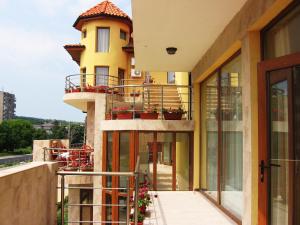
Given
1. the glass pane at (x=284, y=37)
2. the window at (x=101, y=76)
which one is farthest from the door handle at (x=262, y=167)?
the window at (x=101, y=76)

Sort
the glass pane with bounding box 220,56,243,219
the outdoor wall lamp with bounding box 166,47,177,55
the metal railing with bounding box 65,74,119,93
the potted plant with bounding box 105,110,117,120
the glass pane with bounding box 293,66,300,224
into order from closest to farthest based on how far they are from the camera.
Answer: the glass pane with bounding box 293,66,300,224 → the glass pane with bounding box 220,56,243,219 → the outdoor wall lamp with bounding box 166,47,177,55 → the potted plant with bounding box 105,110,117,120 → the metal railing with bounding box 65,74,119,93

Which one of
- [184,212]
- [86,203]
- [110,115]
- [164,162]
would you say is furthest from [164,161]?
[86,203]

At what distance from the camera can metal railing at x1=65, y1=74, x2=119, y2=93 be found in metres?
18.0

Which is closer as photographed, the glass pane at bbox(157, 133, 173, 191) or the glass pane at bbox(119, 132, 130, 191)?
the glass pane at bbox(157, 133, 173, 191)

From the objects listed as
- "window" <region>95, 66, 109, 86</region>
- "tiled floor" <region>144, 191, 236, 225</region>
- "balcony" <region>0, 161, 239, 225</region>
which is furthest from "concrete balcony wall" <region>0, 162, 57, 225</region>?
"window" <region>95, 66, 109, 86</region>

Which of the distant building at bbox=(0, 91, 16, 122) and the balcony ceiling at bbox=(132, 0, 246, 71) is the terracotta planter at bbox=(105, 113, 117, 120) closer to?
the balcony ceiling at bbox=(132, 0, 246, 71)

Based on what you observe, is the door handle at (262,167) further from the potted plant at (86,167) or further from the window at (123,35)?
the window at (123,35)

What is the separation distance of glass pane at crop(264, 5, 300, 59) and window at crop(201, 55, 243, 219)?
1.47 metres

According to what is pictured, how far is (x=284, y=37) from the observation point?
13.8 feet

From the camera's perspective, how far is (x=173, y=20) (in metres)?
6.00

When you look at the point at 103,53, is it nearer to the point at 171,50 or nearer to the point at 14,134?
the point at 171,50

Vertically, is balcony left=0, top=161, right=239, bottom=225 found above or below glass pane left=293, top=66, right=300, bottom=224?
below

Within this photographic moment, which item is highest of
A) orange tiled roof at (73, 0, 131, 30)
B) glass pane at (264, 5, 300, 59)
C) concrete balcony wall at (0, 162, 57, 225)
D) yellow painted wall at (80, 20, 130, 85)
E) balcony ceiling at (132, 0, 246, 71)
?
orange tiled roof at (73, 0, 131, 30)

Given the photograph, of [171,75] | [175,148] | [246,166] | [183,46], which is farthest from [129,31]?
[246,166]
